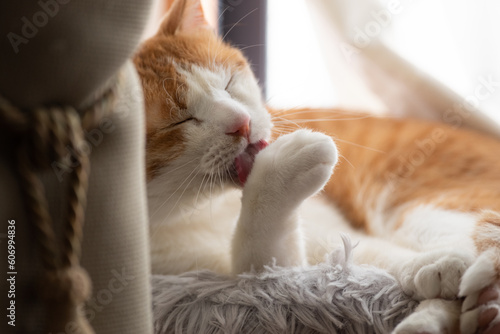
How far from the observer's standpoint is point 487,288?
2.52ft

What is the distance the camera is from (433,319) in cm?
77

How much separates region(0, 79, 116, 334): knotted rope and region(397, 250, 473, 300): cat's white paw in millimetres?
544

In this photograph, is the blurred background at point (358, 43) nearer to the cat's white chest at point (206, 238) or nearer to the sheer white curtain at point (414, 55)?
the sheer white curtain at point (414, 55)


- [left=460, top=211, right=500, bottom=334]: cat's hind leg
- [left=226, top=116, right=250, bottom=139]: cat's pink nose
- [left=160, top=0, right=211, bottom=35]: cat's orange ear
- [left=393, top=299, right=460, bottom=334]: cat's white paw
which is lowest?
[left=393, top=299, right=460, bottom=334]: cat's white paw

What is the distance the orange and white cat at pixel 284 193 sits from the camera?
86 centimetres

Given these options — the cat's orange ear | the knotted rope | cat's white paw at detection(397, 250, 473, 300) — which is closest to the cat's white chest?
cat's white paw at detection(397, 250, 473, 300)

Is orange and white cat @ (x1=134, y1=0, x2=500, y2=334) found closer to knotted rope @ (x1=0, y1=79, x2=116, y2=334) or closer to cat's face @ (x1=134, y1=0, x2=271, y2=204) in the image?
cat's face @ (x1=134, y1=0, x2=271, y2=204)

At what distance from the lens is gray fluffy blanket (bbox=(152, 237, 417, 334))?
871 mm

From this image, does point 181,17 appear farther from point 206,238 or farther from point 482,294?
A: point 482,294

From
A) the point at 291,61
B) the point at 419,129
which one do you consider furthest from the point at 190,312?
the point at 291,61

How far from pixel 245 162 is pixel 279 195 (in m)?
0.11

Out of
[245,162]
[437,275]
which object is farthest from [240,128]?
[437,275]

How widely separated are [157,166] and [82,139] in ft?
1.61

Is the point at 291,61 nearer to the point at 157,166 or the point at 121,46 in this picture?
the point at 157,166
